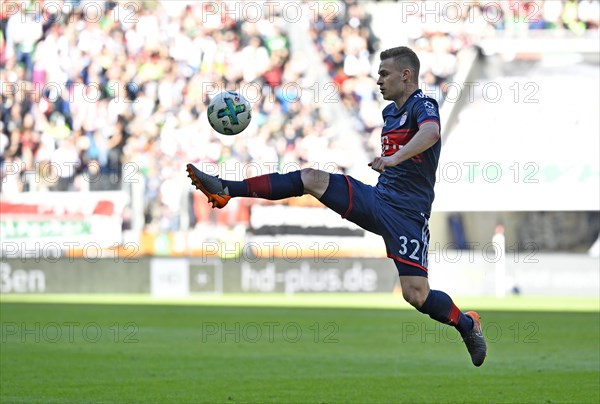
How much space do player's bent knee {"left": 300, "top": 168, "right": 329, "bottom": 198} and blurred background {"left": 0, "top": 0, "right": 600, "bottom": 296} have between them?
15.3m

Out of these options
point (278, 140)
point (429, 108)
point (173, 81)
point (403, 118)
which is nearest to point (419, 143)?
point (429, 108)

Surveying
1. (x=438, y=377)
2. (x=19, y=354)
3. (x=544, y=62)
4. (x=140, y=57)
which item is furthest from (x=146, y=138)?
(x=438, y=377)

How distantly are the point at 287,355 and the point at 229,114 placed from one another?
5553 millimetres

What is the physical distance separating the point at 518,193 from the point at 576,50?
3317 millimetres

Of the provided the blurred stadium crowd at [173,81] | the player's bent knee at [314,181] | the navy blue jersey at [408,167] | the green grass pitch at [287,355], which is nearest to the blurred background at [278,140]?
the blurred stadium crowd at [173,81]

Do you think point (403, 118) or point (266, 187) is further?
point (403, 118)

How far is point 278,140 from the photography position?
26266 millimetres

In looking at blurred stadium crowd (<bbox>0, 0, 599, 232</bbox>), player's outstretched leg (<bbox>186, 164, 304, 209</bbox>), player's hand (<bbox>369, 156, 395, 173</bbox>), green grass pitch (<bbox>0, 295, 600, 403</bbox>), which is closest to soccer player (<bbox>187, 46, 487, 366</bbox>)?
player's outstretched leg (<bbox>186, 164, 304, 209</bbox>)

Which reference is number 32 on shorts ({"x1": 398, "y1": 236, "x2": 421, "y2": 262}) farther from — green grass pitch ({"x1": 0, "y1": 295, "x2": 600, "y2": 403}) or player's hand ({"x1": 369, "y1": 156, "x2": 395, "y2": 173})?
green grass pitch ({"x1": 0, "y1": 295, "x2": 600, "y2": 403})

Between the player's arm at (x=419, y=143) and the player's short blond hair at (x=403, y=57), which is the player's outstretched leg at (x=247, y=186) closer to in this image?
the player's arm at (x=419, y=143)

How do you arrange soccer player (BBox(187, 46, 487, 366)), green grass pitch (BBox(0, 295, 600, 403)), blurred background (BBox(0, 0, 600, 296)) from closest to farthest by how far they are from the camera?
soccer player (BBox(187, 46, 487, 366)), green grass pitch (BBox(0, 295, 600, 403)), blurred background (BBox(0, 0, 600, 296))

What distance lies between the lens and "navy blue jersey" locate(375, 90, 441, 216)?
24.2 feet

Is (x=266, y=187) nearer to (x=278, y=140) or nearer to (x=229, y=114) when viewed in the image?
(x=229, y=114)

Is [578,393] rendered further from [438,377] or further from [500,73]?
[500,73]
